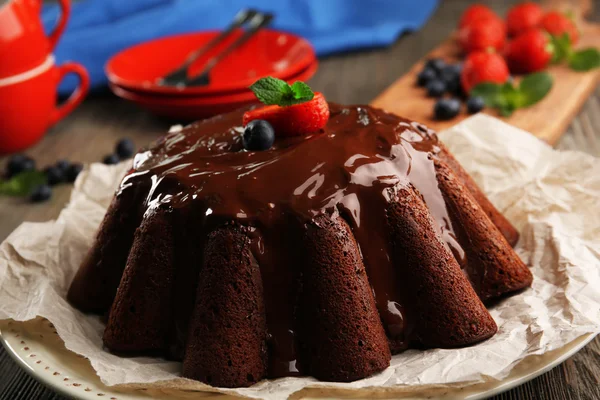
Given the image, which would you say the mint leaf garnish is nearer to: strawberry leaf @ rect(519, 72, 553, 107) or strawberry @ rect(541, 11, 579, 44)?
strawberry leaf @ rect(519, 72, 553, 107)

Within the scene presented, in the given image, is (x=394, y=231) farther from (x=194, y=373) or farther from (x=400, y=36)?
(x=400, y=36)

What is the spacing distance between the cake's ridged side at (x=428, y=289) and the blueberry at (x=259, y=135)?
14.8 inches

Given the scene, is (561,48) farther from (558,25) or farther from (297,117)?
(297,117)

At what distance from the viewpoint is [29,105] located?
144 inches

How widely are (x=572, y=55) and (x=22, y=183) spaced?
2.99 meters

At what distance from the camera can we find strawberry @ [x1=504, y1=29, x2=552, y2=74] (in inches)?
162

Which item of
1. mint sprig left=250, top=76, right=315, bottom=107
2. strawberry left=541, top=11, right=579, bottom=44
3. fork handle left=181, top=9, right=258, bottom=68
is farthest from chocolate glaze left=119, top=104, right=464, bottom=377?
strawberry left=541, top=11, right=579, bottom=44

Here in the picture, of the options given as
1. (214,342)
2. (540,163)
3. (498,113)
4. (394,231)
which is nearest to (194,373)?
(214,342)

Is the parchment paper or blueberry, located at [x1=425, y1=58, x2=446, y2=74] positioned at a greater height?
the parchment paper

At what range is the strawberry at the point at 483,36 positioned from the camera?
4.42 metres

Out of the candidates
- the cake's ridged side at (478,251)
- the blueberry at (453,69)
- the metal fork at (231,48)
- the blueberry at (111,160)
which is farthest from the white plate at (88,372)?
the blueberry at (453,69)

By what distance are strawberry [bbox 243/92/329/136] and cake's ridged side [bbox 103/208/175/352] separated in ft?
1.34

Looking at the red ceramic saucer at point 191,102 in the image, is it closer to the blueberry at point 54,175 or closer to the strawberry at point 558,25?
the blueberry at point 54,175

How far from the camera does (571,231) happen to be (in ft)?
7.62
